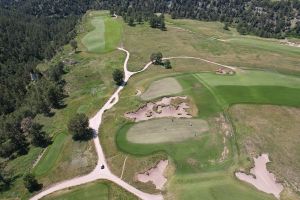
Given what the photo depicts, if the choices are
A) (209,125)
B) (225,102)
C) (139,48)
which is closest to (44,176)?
(209,125)

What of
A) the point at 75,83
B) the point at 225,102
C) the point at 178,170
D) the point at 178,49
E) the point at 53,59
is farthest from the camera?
the point at 53,59

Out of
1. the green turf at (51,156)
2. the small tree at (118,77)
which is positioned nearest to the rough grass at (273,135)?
the small tree at (118,77)

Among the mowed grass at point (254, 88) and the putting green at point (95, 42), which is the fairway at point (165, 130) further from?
the putting green at point (95, 42)

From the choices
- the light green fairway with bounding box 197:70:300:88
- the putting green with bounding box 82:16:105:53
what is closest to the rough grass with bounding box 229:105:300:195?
the light green fairway with bounding box 197:70:300:88

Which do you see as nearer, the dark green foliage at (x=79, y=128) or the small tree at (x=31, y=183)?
the small tree at (x=31, y=183)

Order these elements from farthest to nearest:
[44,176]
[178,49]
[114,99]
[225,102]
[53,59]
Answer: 1. [53,59]
2. [178,49]
3. [114,99]
4. [225,102]
5. [44,176]

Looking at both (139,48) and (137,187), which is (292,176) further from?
(139,48)

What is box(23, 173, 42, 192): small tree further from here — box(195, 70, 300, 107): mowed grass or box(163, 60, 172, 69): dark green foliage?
box(163, 60, 172, 69): dark green foliage

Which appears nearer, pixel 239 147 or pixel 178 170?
pixel 178 170
